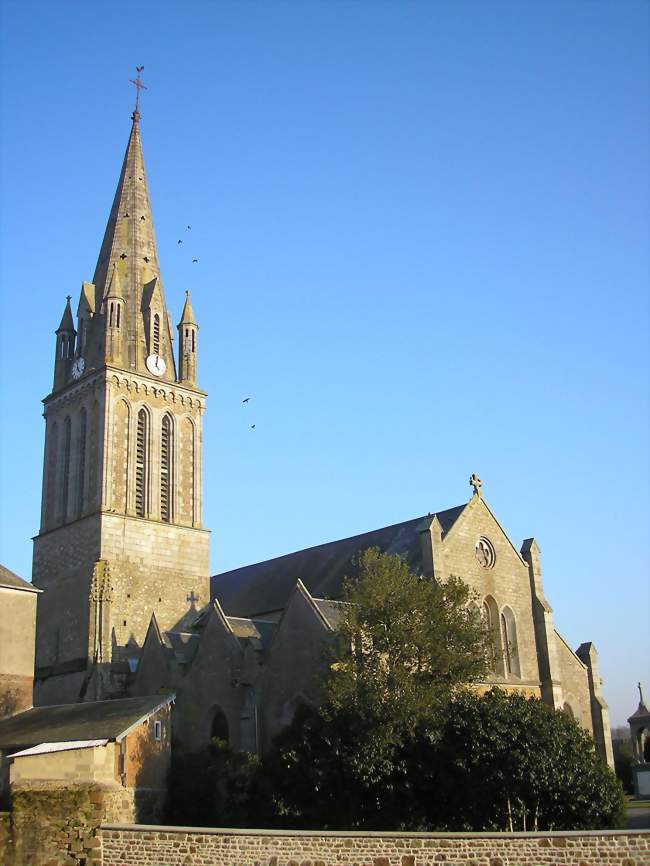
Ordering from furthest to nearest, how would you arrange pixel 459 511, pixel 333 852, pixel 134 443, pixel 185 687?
pixel 134 443
pixel 459 511
pixel 185 687
pixel 333 852

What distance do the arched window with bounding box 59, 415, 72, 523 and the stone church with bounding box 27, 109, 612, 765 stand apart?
7 centimetres

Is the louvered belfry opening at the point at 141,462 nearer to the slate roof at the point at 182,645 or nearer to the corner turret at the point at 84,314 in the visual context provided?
the corner turret at the point at 84,314

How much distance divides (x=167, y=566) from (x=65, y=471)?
7227mm

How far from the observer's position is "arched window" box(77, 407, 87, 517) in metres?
44.1

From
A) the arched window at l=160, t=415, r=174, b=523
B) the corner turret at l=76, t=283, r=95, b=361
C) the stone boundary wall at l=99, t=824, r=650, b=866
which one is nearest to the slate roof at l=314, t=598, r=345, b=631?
the stone boundary wall at l=99, t=824, r=650, b=866

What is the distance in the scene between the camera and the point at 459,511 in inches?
1512

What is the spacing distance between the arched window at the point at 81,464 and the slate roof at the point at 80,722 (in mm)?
11999

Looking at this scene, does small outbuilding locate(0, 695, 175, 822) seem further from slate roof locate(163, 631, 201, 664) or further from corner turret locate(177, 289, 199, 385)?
corner turret locate(177, 289, 199, 385)

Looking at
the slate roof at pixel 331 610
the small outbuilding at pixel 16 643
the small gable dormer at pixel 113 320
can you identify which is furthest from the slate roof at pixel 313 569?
the small gable dormer at pixel 113 320

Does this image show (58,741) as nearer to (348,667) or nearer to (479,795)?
(348,667)

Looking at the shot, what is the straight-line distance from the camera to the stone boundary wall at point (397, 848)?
66.1 feet

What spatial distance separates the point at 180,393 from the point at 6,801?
75.0 feet

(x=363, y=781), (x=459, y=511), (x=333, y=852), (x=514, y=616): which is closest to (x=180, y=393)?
(x=459, y=511)

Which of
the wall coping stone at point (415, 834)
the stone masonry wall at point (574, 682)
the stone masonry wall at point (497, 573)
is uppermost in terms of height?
the stone masonry wall at point (497, 573)
